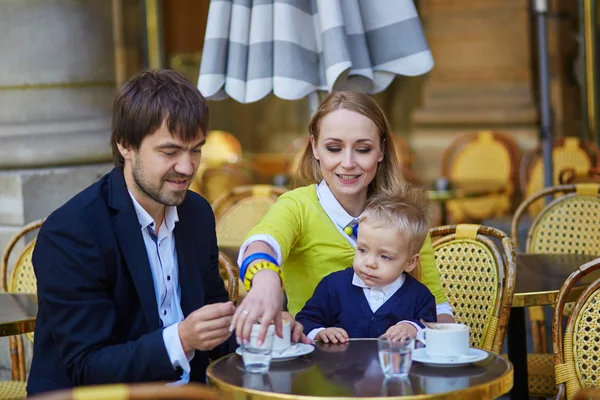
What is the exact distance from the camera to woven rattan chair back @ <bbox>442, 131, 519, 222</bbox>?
8988mm

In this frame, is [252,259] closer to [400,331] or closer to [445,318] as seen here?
[400,331]

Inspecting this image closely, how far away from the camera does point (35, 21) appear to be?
5.37 m

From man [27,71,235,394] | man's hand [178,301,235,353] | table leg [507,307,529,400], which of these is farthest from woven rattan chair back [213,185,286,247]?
man's hand [178,301,235,353]

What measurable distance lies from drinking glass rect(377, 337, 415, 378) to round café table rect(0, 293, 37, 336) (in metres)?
1.48

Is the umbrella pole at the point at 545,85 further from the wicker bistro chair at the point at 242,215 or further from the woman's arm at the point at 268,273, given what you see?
the woman's arm at the point at 268,273

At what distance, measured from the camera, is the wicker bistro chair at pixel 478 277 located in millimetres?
3572

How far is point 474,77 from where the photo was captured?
9250 millimetres

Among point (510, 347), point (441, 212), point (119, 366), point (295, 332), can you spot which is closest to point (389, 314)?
point (295, 332)

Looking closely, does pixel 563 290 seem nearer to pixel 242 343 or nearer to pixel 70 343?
pixel 242 343

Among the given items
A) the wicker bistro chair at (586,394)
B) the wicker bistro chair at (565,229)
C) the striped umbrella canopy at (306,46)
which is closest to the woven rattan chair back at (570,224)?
the wicker bistro chair at (565,229)

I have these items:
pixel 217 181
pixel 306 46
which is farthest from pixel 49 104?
pixel 217 181

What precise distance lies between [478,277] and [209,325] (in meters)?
1.50

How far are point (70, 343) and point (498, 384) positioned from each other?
1.07 meters

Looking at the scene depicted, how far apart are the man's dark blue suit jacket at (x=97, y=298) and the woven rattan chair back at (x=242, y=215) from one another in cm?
248
